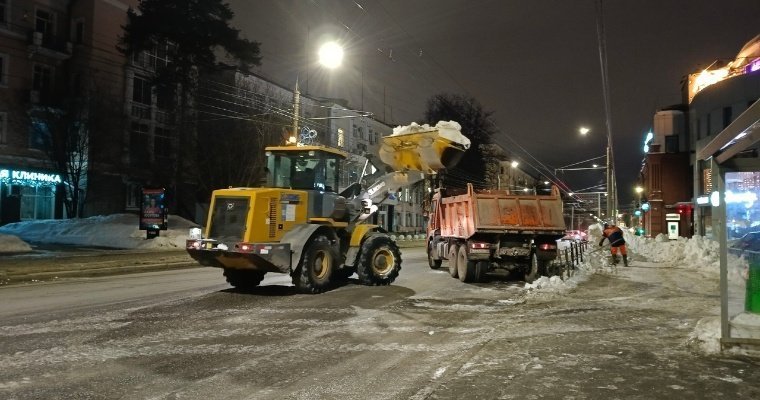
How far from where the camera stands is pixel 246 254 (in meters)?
11.4

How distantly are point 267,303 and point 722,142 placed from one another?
26.1 ft

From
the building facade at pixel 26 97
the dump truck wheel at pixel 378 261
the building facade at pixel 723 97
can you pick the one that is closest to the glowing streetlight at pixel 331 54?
the dump truck wheel at pixel 378 261

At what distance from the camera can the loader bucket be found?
13.5 m

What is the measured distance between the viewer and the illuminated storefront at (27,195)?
1297 inches

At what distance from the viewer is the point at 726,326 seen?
6926 millimetres

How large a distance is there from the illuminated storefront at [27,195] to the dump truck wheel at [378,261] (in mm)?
27109

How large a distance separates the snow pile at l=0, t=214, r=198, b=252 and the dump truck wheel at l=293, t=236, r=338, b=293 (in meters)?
18.3

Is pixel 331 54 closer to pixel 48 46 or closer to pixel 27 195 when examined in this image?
pixel 48 46

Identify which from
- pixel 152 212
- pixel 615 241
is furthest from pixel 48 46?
pixel 615 241

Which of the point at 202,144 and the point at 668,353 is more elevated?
the point at 202,144

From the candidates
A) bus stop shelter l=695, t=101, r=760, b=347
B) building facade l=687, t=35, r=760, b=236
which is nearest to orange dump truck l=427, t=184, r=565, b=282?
bus stop shelter l=695, t=101, r=760, b=347

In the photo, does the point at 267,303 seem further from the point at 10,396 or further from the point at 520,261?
the point at 520,261

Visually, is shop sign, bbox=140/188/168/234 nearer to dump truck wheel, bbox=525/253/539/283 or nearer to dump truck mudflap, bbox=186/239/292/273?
dump truck mudflap, bbox=186/239/292/273

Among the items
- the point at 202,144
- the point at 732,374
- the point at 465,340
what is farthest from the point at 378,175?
the point at 202,144
